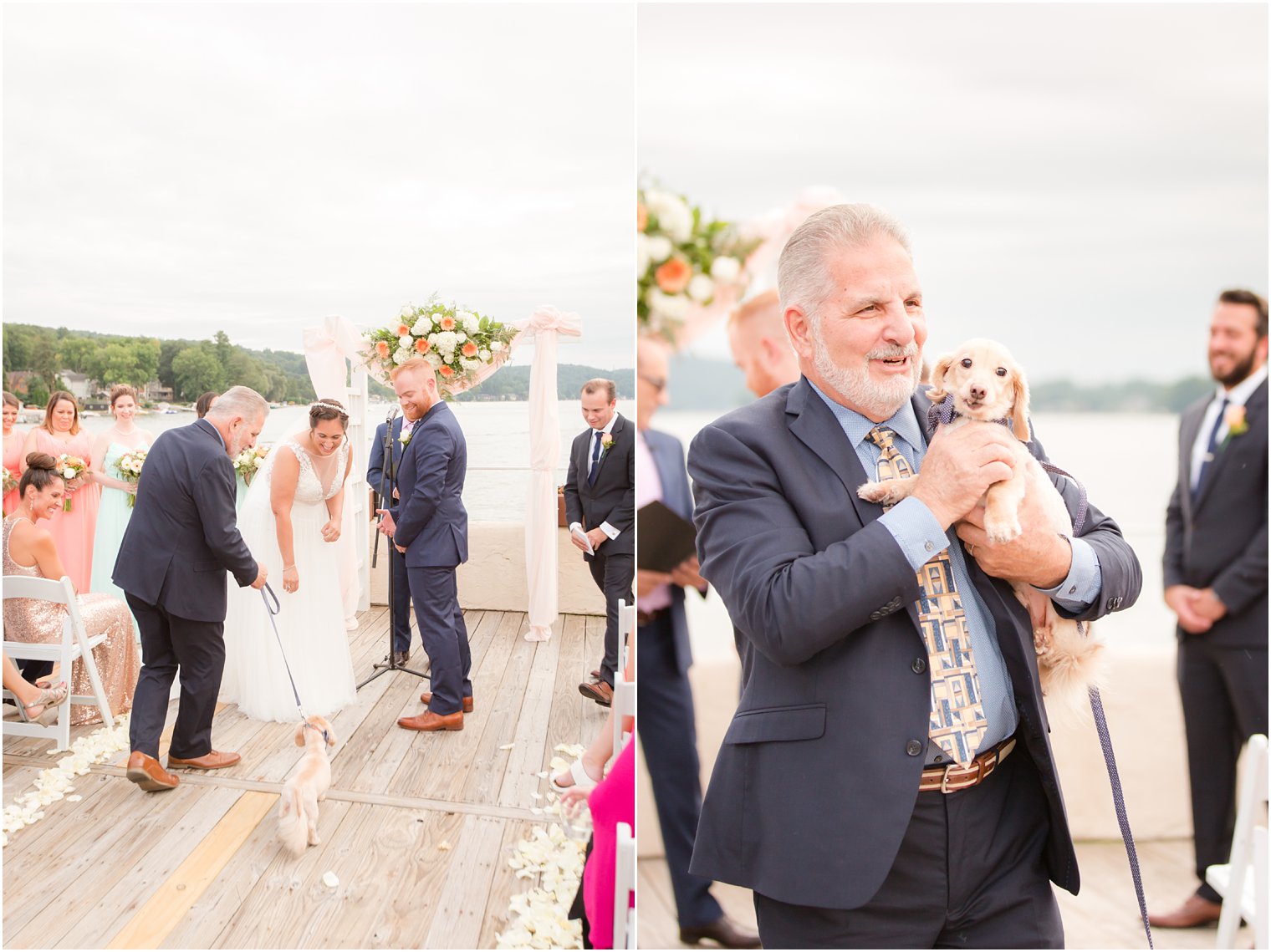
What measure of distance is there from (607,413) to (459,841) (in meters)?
1.11

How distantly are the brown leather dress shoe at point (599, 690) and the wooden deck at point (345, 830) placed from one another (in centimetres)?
2

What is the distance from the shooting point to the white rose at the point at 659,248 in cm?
190

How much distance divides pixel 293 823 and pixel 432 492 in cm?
87

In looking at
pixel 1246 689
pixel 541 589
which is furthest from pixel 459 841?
pixel 1246 689

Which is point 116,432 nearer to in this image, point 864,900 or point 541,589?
point 541,589

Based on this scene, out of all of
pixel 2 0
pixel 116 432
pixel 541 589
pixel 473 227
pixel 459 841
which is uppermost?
pixel 2 0

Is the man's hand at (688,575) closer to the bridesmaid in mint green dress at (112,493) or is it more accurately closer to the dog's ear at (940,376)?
the dog's ear at (940,376)

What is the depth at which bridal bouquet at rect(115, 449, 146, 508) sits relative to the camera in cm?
217

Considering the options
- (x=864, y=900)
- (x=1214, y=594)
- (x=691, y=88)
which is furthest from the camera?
(x=1214, y=594)

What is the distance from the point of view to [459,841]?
2051mm

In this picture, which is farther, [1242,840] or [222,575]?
[222,575]

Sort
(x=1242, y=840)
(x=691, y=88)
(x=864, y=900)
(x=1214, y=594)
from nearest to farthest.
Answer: (x=864, y=900) < (x=1242, y=840) < (x=691, y=88) < (x=1214, y=594)

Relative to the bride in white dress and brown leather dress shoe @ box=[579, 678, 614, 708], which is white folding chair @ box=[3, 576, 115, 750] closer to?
the bride in white dress

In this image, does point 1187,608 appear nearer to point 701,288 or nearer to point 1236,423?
point 1236,423
